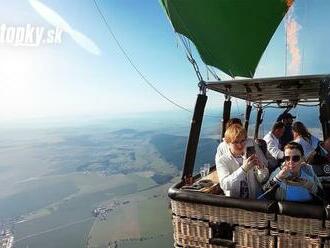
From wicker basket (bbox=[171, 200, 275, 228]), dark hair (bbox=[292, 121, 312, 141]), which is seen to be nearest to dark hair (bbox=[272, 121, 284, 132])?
dark hair (bbox=[292, 121, 312, 141])

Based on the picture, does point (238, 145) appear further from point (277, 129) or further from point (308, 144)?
point (277, 129)

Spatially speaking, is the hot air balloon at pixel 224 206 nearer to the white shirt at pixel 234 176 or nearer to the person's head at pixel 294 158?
the white shirt at pixel 234 176

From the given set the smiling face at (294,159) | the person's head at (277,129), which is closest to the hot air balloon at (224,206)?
the smiling face at (294,159)

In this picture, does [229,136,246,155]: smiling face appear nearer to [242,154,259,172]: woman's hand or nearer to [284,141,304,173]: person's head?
[242,154,259,172]: woman's hand

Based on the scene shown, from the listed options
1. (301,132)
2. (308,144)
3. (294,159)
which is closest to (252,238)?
(294,159)

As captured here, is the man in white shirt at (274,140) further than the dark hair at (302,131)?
Yes
